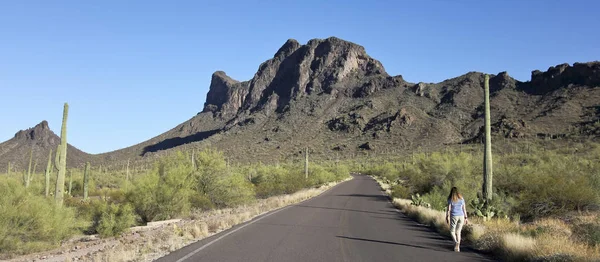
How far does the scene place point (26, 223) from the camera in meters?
14.9

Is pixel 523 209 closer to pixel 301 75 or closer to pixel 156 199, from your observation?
pixel 156 199

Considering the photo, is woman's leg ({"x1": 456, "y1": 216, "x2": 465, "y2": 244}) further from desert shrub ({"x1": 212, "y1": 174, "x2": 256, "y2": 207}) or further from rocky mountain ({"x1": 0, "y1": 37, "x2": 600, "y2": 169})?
rocky mountain ({"x1": 0, "y1": 37, "x2": 600, "y2": 169})

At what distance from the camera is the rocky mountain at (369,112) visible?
304 feet

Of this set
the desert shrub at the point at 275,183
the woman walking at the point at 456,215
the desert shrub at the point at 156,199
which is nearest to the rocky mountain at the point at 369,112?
the desert shrub at the point at 275,183

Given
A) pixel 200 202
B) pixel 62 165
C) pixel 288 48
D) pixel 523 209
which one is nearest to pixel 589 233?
pixel 523 209

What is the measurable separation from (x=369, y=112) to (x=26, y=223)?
4471 inches

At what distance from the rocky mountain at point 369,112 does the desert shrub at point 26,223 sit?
76.3m

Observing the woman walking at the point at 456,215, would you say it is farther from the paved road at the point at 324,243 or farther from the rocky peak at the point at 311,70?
the rocky peak at the point at 311,70

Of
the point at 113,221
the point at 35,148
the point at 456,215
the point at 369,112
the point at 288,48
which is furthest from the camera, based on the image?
the point at 288,48

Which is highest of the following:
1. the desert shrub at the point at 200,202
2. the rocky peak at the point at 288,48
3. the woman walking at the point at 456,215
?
the rocky peak at the point at 288,48

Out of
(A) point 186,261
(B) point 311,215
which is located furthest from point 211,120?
(A) point 186,261

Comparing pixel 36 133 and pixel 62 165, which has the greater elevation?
pixel 36 133

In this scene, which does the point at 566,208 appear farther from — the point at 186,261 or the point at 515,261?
the point at 186,261

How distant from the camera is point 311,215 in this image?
20.8 meters
